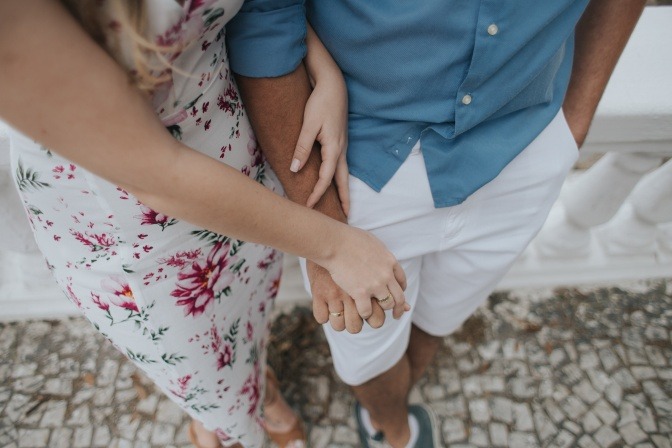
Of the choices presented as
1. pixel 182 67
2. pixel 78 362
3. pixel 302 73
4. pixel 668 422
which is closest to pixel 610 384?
pixel 668 422

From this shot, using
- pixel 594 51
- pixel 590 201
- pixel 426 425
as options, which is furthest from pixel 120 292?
pixel 590 201

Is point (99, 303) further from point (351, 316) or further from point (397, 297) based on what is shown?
point (397, 297)

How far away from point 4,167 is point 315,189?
1.11 metres

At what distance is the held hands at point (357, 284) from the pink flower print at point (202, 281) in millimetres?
212

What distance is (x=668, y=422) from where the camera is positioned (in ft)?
6.64

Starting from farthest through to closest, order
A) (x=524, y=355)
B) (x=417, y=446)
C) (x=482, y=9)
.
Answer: (x=524, y=355)
(x=417, y=446)
(x=482, y=9)

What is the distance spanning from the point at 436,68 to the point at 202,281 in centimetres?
71

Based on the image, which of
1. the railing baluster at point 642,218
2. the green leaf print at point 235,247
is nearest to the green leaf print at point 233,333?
the green leaf print at point 235,247

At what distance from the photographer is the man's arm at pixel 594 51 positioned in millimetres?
1258

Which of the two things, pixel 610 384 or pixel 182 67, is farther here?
pixel 610 384

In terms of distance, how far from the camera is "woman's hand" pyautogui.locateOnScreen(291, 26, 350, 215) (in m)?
1.04

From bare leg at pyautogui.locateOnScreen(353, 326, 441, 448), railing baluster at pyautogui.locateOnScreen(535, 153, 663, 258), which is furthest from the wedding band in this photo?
railing baluster at pyautogui.locateOnScreen(535, 153, 663, 258)

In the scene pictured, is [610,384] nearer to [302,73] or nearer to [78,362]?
[302,73]

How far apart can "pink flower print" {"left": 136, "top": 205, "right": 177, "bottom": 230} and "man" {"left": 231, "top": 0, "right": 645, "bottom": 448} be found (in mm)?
265
